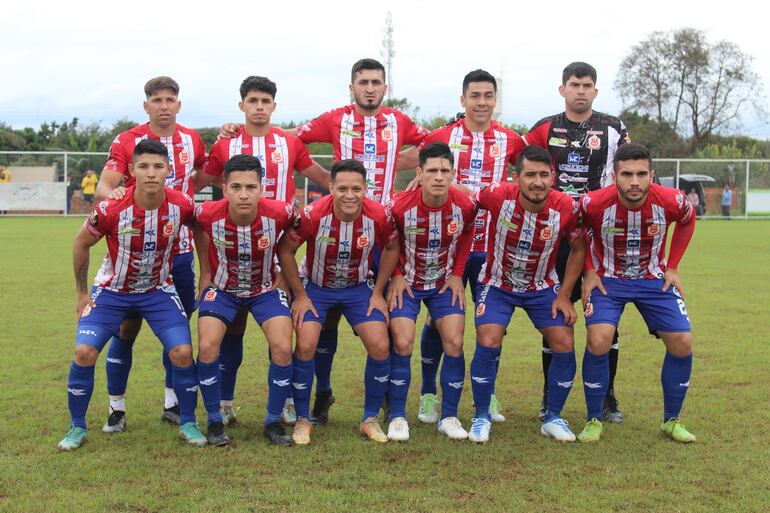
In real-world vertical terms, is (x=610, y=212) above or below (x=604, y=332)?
above

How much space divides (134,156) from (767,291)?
29.9ft

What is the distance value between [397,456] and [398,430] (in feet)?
1.23

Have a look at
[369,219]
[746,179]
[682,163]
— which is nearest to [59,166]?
[682,163]

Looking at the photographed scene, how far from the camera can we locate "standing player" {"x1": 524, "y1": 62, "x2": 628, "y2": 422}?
585 centimetres

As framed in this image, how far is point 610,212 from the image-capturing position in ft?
17.4

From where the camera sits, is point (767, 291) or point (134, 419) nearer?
point (134, 419)

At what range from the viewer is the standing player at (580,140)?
585cm

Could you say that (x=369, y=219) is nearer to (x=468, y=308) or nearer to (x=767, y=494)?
(x=767, y=494)

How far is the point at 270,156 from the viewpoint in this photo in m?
5.83

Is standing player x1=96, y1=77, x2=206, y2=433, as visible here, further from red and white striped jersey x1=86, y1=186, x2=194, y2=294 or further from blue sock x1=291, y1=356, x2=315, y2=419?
blue sock x1=291, y1=356, x2=315, y2=419

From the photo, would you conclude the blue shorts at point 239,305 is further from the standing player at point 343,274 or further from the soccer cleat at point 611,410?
the soccer cleat at point 611,410

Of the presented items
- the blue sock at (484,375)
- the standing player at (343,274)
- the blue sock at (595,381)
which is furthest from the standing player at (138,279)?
the blue sock at (595,381)

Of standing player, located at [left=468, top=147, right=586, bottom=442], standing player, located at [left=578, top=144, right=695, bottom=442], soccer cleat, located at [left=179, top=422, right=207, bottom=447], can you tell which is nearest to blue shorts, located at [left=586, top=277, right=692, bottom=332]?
standing player, located at [left=578, top=144, right=695, bottom=442]

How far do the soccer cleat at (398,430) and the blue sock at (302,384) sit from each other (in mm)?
531
